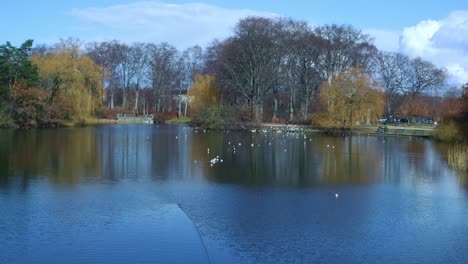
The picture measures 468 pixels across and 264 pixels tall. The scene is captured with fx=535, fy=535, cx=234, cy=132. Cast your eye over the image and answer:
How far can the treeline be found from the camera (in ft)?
155

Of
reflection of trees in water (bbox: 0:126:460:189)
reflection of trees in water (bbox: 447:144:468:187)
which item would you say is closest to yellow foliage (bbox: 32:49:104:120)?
reflection of trees in water (bbox: 0:126:460:189)

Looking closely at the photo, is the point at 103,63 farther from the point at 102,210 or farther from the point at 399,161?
the point at 102,210

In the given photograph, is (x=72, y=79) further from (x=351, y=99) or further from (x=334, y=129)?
(x=351, y=99)

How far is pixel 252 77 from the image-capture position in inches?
2186

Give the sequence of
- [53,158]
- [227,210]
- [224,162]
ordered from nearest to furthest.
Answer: [227,210] → [53,158] → [224,162]

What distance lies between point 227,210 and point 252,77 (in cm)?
4251

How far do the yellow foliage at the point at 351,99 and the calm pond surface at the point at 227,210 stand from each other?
862 inches

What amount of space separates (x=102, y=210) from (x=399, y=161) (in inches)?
665


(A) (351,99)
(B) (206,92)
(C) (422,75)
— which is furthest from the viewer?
(C) (422,75)

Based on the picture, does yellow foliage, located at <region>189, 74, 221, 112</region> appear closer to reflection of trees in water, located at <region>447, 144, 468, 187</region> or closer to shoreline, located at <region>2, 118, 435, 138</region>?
shoreline, located at <region>2, 118, 435, 138</region>

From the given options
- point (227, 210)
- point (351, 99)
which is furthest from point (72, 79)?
point (227, 210)

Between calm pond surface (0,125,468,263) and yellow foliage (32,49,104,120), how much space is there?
83.7 feet

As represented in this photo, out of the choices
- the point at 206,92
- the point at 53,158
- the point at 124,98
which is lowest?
the point at 53,158

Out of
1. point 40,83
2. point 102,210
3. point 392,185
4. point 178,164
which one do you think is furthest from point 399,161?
point 40,83
